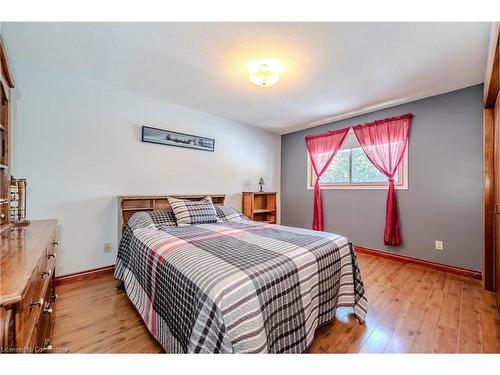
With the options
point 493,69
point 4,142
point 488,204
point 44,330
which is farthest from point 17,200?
point 488,204

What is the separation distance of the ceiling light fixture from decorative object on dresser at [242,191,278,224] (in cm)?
200

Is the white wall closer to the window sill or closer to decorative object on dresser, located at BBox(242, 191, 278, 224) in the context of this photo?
decorative object on dresser, located at BBox(242, 191, 278, 224)

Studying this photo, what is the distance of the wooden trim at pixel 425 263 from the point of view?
2.42m

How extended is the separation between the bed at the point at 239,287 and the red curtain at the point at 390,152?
1638 millimetres

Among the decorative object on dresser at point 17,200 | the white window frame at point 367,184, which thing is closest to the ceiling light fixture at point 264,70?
the decorative object on dresser at point 17,200

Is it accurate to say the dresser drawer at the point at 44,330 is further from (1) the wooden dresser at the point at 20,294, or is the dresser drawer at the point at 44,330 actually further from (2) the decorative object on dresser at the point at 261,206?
(2) the decorative object on dresser at the point at 261,206

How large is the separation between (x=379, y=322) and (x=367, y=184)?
2.14 metres

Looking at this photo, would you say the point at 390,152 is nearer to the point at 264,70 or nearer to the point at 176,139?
the point at 264,70

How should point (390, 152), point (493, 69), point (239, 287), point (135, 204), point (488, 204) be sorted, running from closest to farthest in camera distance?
1. point (239, 287)
2. point (493, 69)
3. point (488, 204)
4. point (135, 204)
5. point (390, 152)

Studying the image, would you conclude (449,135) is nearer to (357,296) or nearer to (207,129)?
(357,296)

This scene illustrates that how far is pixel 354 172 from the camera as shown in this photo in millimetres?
3479

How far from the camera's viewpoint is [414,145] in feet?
9.33

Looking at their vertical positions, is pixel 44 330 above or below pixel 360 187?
below
